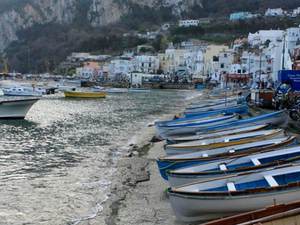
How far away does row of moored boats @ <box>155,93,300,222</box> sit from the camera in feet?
32.0

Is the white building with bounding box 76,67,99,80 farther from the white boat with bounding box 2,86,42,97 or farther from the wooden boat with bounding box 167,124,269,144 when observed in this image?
the wooden boat with bounding box 167,124,269,144

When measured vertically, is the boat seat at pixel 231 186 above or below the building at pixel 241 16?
below

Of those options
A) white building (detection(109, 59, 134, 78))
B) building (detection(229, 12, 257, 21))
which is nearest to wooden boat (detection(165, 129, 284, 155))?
white building (detection(109, 59, 134, 78))

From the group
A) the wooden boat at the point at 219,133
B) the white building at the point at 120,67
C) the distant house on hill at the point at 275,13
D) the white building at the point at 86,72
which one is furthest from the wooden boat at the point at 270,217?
→ the distant house on hill at the point at 275,13

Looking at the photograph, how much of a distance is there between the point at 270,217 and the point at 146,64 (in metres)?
138

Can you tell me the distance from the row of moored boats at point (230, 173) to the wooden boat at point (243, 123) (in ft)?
7.61

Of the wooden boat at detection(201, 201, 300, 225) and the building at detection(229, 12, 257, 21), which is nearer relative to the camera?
the wooden boat at detection(201, 201, 300, 225)

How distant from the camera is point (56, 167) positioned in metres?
18.7

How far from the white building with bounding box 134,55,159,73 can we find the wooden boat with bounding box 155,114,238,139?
387 ft

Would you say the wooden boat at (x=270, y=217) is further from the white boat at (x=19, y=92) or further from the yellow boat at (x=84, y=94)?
the white boat at (x=19, y=92)

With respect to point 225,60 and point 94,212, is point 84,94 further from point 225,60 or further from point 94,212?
point 94,212

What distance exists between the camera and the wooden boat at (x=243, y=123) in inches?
877

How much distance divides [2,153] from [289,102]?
63.1 feet

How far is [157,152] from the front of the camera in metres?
22.1
